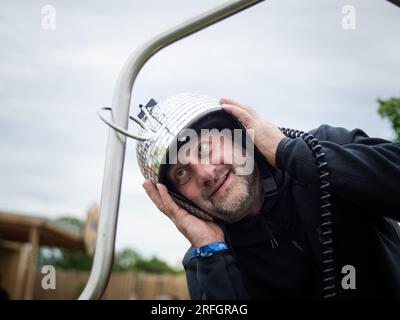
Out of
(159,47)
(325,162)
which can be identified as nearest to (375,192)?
(325,162)

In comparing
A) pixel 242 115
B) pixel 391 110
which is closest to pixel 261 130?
pixel 242 115

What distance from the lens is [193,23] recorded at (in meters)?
1.33

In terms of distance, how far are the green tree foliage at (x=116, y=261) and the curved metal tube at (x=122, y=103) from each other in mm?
46757

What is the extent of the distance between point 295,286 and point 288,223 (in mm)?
298

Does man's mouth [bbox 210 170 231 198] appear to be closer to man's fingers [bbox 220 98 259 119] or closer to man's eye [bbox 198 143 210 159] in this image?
man's eye [bbox 198 143 210 159]

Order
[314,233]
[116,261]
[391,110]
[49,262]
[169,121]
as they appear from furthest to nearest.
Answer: [116,261] < [49,262] < [391,110] < [169,121] < [314,233]

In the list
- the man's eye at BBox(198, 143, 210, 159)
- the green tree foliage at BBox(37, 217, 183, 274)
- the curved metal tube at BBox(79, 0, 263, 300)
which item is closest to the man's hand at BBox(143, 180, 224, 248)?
the man's eye at BBox(198, 143, 210, 159)

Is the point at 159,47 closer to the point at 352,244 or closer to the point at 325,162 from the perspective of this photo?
the point at 325,162

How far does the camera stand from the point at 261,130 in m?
2.07

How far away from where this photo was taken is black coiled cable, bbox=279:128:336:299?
1932 millimetres

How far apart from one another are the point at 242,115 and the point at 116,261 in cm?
5896

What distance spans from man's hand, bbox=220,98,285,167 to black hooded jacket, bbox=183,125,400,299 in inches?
1.7

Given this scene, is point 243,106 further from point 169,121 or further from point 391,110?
point 391,110
